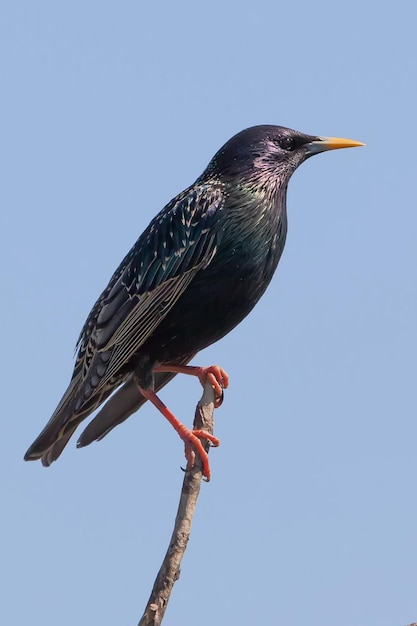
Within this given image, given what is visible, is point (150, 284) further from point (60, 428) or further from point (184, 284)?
point (60, 428)

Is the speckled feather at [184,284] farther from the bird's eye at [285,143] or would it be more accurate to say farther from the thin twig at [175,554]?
the thin twig at [175,554]

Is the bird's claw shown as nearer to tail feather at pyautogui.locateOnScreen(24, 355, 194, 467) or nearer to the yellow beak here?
tail feather at pyautogui.locateOnScreen(24, 355, 194, 467)

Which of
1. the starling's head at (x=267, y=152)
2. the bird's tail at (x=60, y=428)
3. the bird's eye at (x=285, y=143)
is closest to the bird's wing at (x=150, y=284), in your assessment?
the bird's tail at (x=60, y=428)

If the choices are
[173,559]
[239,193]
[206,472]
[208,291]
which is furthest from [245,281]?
[173,559]

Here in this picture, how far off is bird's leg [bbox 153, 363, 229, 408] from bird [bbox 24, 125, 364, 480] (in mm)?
10

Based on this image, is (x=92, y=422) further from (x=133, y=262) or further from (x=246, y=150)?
(x=246, y=150)

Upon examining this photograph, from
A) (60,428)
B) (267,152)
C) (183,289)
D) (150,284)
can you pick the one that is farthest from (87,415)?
(267,152)

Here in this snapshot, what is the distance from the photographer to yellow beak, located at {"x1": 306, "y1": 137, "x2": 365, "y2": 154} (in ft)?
29.2

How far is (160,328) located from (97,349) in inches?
19.8

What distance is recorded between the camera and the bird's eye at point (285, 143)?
29.0ft

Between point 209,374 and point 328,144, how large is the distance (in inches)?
84.8

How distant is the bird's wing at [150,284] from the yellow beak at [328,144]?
0.96 meters

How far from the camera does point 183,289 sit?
8164 millimetres

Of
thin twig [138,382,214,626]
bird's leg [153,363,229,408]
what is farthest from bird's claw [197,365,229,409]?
thin twig [138,382,214,626]
